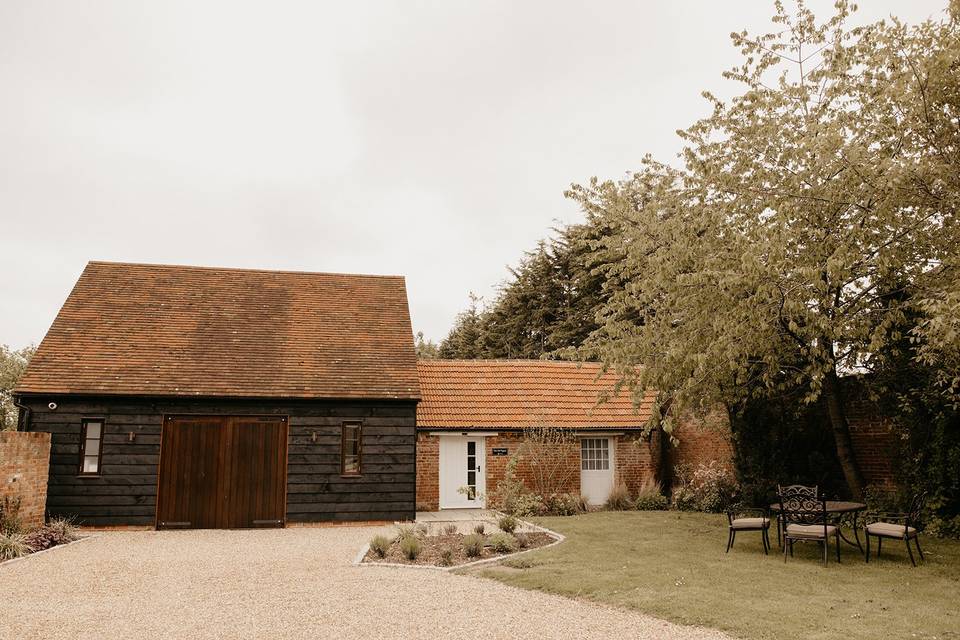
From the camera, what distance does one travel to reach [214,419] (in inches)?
614

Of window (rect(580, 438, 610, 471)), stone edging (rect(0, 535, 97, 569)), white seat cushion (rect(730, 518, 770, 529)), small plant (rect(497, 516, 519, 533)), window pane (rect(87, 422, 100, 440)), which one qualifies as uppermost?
window pane (rect(87, 422, 100, 440))

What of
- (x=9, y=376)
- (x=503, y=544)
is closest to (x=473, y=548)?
(x=503, y=544)

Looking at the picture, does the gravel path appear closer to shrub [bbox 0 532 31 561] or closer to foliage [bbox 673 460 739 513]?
shrub [bbox 0 532 31 561]

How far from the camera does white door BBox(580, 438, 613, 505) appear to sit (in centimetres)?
1925

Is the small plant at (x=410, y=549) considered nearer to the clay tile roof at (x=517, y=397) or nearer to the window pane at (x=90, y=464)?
the clay tile roof at (x=517, y=397)

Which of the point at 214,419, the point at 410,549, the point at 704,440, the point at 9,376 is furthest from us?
the point at 9,376

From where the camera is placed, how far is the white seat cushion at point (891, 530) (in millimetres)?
9656

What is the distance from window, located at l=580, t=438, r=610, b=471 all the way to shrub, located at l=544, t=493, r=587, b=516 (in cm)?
191

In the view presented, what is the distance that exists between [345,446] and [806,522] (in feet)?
32.7

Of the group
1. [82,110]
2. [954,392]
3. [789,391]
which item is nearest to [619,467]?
[789,391]

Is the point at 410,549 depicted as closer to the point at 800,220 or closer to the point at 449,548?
the point at 449,548

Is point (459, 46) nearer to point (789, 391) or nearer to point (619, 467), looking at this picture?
point (789, 391)

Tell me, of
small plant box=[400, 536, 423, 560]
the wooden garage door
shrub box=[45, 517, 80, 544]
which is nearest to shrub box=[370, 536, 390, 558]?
small plant box=[400, 536, 423, 560]

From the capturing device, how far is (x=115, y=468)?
15055 mm
